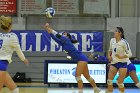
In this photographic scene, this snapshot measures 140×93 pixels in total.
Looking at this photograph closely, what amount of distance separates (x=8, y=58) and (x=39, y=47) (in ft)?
44.1

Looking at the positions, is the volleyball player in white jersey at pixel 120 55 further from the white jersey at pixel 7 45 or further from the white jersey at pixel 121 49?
the white jersey at pixel 7 45

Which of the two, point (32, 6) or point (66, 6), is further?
point (32, 6)

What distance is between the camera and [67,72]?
56.3 feet

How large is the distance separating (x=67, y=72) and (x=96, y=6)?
601cm

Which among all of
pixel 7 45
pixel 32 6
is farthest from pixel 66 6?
pixel 7 45

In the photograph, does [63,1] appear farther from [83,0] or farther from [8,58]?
[8,58]

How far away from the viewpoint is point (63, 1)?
22.0 metres

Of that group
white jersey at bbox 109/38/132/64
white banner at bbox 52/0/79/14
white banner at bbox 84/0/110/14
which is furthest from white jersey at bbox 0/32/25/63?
white banner at bbox 84/0/110/14

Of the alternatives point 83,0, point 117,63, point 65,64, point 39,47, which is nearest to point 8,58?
point 117,63

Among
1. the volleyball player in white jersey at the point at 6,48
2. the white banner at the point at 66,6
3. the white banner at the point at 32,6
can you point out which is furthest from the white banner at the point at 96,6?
the volleyball player in white jersey at the point at 6,48

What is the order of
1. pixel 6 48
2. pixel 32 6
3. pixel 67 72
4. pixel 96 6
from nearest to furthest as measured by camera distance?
pixel 6 48
pixel 67 72
pixel 96 6
pixel 32 6

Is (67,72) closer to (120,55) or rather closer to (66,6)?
(66,6)

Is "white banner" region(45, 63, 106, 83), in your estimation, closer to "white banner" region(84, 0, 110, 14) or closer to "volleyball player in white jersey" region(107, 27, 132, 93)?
"white banner" region(84, 0, 110, 14)

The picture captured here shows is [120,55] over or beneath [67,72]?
over
